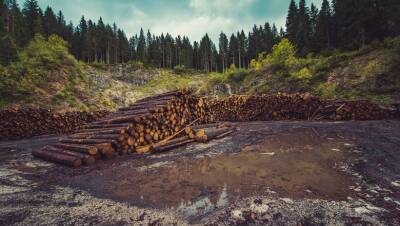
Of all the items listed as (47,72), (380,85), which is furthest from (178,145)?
(47,72)

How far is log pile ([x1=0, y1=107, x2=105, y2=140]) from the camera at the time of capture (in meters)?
11.9

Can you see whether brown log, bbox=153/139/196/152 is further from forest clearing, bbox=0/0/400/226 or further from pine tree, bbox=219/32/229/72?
pine tree, bbox=219/32/229/72

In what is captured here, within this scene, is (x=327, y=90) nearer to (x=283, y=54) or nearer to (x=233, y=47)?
(x=283, y=54)

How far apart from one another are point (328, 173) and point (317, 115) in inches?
402

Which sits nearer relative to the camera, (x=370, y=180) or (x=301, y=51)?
(x=370, y=180)

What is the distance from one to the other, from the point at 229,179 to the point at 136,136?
370 centimetres

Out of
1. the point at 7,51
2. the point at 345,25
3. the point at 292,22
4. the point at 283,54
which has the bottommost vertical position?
the point at 7,51

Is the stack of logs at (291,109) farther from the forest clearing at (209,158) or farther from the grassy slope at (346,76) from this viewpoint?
the grassy slope at (346,76)

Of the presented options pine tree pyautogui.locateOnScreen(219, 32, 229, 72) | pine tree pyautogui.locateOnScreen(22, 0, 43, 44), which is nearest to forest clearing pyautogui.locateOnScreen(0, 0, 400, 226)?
pine tree pyautogui.locateOnScreen(22, 0, 43, 44)

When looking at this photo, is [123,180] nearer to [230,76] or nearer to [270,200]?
[270,200]

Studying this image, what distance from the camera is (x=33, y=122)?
1278cm

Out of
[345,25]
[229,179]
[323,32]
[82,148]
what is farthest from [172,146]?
[323,32]

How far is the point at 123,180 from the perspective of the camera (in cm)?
421

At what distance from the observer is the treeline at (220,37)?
32000 millimetres
